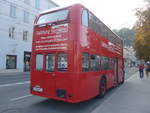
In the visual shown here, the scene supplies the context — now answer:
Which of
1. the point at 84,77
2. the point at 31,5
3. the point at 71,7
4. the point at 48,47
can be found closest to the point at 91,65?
the point at 84,77

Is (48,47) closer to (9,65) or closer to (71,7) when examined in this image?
(71,7)

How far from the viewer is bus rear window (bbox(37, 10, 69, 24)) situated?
673 cm

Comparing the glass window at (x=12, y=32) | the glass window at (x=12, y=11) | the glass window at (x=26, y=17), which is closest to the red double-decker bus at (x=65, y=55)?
the glass window at (x=12, y=32)

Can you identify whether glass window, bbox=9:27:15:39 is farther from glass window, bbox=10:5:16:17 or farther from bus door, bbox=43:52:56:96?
bus door, bbox=43:52:56:96

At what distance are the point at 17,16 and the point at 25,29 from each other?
2530 mm

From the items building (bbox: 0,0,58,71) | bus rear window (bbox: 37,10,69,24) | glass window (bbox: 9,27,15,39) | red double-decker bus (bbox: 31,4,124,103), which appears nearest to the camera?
red double-decker bus (bbox: 31,4,124,103)

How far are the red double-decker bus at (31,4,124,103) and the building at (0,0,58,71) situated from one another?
19.2 m

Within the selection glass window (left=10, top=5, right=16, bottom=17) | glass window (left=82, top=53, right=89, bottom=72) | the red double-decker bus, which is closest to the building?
glass window (left=10, top=5, right=16, bottom=17)

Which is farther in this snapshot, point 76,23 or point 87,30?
point 87,30

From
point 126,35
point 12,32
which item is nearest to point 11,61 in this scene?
point 12,32

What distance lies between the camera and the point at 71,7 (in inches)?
260

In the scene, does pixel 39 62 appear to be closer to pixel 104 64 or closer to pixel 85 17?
pixel 85 17

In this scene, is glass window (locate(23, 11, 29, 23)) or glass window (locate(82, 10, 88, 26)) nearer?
glass window (locate(82, 10, 88, 26))

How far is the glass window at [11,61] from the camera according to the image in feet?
84.5
